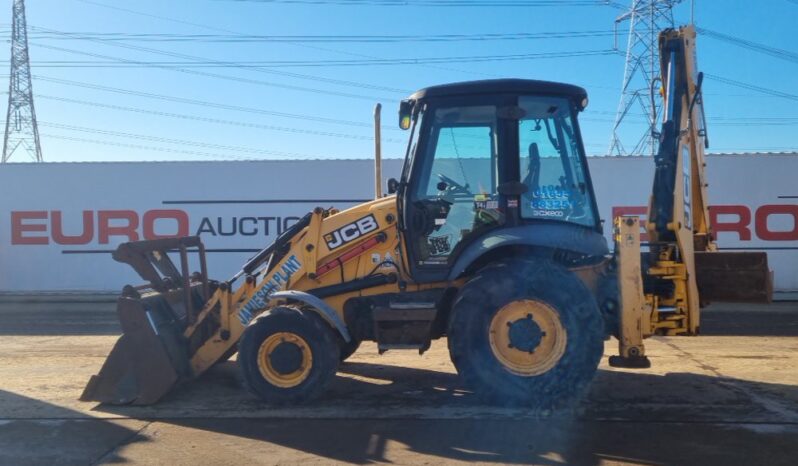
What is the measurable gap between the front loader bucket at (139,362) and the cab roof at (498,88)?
3.11m

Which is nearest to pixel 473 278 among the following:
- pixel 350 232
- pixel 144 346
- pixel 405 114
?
pixel 350 232

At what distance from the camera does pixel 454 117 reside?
633 cm

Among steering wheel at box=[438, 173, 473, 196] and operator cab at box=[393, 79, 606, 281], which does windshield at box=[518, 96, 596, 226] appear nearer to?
operator cab at box=[393, 79, 606, 281]

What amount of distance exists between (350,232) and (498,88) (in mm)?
1827

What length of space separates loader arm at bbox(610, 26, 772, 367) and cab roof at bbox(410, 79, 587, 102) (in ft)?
4.18

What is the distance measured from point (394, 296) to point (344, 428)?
1.27m

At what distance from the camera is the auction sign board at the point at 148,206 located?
1681cm

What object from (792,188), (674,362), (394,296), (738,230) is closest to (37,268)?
(394,296)

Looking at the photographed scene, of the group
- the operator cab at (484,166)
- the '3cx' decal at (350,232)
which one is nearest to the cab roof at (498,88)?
the operator cab at (484,166)

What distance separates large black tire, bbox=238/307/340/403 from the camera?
245 inches

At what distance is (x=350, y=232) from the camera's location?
661cm

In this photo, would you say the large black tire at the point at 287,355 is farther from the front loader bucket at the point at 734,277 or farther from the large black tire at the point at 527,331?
the front loader bucket at the point at 734,277

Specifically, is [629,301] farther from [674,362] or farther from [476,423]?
[674,362]

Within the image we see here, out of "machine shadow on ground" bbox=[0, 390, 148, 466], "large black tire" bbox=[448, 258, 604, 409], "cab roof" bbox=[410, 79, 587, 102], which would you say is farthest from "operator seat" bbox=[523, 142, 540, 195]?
"machine shadow on ground" bbox=[0, 390, 148, 466]
